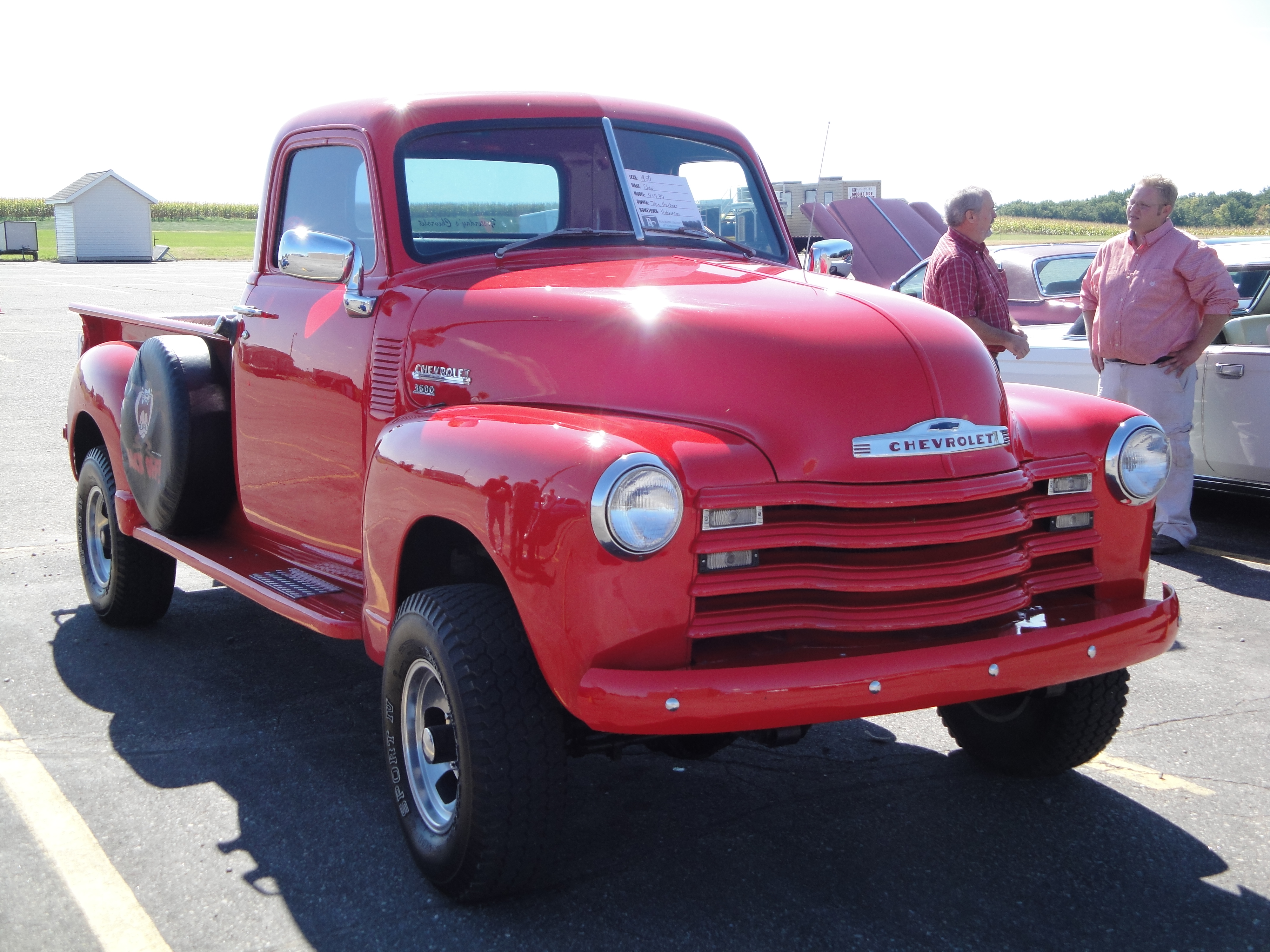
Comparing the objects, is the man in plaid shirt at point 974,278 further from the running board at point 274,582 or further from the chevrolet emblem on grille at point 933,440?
the running board at point 274,582

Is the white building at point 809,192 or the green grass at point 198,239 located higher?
the white building at point 809,192

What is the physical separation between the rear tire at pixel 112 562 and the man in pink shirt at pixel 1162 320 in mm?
4694

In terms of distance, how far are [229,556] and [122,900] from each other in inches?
64.8

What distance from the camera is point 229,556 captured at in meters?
4.47

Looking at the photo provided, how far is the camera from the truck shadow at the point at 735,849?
2891 millimetres

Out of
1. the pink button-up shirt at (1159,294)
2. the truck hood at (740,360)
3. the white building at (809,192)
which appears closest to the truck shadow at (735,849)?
the truck hood at (740,360)

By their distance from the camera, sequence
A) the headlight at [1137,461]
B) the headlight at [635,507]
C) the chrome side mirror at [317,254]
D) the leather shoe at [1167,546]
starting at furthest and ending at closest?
the leather shoe at [1167,546]
the chrome side mirror at [317,254]
the headlight at [1137,461]
the headlight at [635,507]

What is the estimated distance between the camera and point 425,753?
3139 mm

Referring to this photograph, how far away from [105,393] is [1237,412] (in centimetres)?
575

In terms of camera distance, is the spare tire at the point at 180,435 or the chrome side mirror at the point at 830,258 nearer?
the chrome side mirror at the point at 830,258

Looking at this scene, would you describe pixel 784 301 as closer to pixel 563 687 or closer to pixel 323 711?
pixel 563 687

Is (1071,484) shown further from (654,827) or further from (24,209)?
(24,209)

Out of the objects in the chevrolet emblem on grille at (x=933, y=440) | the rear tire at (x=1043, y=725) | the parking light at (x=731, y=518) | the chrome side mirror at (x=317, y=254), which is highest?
the chrome side mirror at (x=317, y=254)

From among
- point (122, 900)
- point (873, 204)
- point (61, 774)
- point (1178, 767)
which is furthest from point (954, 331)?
point (873, 204)
